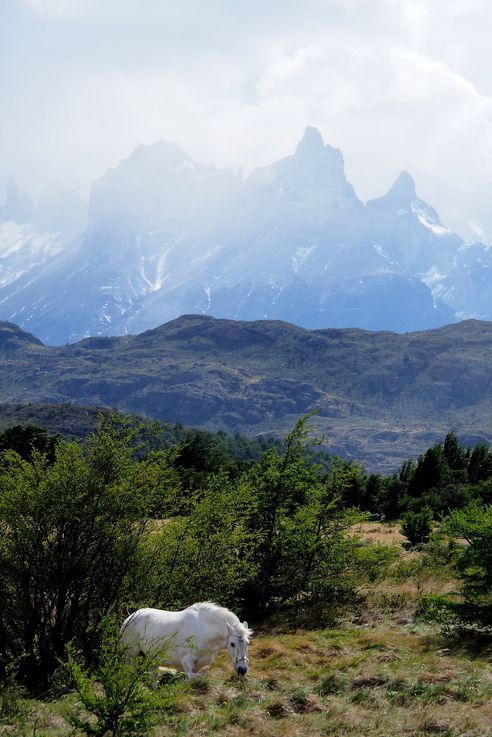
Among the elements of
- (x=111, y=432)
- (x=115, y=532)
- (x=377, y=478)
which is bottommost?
(x=377, y=478)

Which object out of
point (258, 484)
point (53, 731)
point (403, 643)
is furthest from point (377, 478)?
point (53, 731)

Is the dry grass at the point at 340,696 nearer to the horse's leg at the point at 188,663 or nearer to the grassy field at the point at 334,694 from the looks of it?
the grassy field at the point at 334,694

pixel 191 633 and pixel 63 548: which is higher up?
pixel 63 548

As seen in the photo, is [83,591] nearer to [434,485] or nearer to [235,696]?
[235,696]

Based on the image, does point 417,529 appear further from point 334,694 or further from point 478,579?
point 334,694

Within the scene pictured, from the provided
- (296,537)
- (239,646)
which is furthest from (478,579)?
(296,537)

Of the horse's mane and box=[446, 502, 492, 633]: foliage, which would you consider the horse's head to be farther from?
box=[446, 502, 492, 633]: foliage

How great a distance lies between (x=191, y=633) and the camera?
15203 mm

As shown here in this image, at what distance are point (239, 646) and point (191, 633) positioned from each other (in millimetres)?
1200

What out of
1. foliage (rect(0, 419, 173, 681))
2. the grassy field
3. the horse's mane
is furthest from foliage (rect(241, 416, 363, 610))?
foliage (rect(0, 419, 173, 681))

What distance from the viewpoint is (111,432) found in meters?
16.8

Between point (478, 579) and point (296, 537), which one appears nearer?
point (478, 579)

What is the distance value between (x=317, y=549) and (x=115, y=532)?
770 cm

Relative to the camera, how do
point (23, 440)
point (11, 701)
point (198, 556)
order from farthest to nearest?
point (23, 440) → point (198, 556) → point (11, 701)
